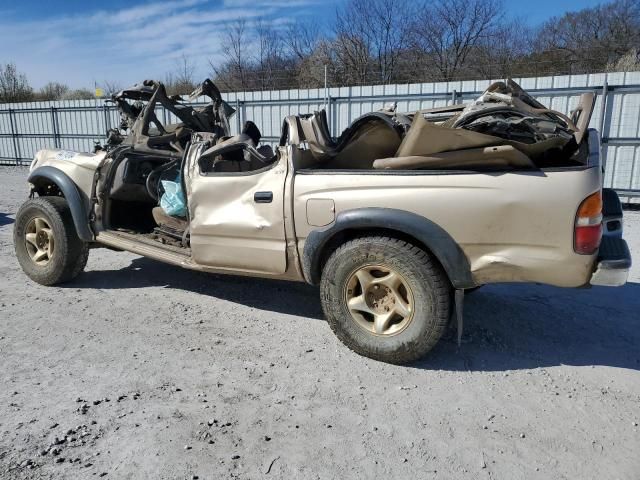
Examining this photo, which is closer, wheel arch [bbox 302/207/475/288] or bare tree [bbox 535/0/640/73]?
wheel arch [bbox 302/207/475/288]

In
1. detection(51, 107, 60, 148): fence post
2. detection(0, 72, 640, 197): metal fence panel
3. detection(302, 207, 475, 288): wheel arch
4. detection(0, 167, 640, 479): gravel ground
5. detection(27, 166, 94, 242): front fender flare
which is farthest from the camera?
detection(51, 107, 60, 148): fence post

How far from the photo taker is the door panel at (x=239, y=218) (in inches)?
150

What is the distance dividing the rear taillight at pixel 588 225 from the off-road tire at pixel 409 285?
82cm

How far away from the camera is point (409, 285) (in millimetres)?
3316

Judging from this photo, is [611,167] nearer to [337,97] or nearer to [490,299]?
[337,97]

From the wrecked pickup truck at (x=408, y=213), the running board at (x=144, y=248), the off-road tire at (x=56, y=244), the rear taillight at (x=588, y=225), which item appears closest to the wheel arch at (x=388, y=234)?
the wrecked pickup truck at (x=408, y=213)

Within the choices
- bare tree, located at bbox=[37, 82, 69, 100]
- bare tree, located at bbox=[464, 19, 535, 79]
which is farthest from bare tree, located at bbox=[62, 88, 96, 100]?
bare tree, located at bbox=[464, 19, 535, 79]

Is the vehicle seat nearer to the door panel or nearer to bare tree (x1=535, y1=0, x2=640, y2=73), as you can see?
the door panel

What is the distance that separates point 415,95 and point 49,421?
1068 cm

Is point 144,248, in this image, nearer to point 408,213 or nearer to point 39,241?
point 39,241

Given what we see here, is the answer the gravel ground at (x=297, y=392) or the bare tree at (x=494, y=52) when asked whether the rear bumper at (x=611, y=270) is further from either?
the bare tree at (x=494, y=52)

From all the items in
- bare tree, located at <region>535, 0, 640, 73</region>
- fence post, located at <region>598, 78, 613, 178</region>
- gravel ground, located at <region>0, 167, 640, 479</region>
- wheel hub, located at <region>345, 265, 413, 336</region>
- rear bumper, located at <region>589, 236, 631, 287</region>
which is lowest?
gravel ground, located at <region>0, 167, 640, 479</region>

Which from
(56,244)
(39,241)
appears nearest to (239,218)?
(56,244)

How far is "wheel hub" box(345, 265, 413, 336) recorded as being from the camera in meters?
3.38
